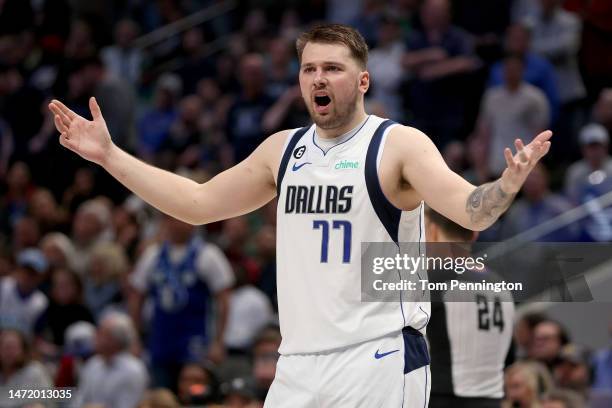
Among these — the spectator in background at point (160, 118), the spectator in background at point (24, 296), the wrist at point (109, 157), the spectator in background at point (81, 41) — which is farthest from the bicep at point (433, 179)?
the spectator in background at point (160, 118)

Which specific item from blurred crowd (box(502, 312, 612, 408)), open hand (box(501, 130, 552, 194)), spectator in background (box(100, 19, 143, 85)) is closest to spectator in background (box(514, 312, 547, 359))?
blurred crowd (box(502, 312, 612, 408))

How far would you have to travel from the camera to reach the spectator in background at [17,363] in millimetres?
10766

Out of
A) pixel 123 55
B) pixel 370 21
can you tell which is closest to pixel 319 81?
pixel 370 21

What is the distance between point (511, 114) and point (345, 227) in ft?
25.7

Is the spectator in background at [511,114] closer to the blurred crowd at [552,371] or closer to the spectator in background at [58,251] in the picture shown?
the blurred crowd at [552,371]

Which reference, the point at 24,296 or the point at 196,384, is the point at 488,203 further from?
the point at 24,296

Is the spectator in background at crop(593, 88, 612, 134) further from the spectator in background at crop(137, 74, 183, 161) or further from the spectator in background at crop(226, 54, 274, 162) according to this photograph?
the spectator in background at crop(137, 74, 183, 161)

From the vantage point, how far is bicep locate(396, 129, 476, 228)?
518 cm

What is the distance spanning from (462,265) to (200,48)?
41.9 feet

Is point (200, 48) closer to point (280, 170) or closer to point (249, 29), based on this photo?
point (249, 29)

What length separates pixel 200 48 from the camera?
18.6 meters

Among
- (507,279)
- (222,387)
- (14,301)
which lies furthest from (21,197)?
(507,279)

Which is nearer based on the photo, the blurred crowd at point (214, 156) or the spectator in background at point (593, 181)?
the blurred crowd at point (214, 156)

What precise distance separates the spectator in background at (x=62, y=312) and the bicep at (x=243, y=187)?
704 centimetres
